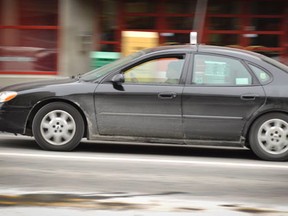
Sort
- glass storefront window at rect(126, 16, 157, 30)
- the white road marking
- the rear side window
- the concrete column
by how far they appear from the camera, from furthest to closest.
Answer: glass storefront window at rect(126, 16, 157, 30)
the concrete column
the rear side window
the white road marking

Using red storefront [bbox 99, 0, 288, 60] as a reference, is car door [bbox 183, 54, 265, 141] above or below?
below

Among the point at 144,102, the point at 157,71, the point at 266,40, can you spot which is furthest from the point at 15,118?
the point at 266,40

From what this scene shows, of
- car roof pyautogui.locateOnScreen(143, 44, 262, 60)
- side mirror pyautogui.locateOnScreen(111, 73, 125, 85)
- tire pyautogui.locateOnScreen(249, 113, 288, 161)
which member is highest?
car roof pyautogui.locateOnScreen(143, 44, 262, 60)

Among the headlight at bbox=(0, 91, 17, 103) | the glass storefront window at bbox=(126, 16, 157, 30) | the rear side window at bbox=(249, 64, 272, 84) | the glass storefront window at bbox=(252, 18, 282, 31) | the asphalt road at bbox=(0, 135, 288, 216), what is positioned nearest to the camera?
the asphalt road at bbox=(0, 135, 288, 216)

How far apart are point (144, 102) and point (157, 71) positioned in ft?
1.52

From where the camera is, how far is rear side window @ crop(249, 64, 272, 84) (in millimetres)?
7730

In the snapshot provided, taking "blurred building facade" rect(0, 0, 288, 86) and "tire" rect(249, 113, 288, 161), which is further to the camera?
"blurred building facade" rect(0, 0, 288, 86)

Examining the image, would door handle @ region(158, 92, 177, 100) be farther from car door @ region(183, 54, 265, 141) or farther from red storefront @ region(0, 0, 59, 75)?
red storefront @ region(0, 0, 59, 75)

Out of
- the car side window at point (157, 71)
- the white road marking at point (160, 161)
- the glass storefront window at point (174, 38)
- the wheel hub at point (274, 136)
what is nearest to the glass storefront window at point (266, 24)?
the glass storefront window at point (174, 38)

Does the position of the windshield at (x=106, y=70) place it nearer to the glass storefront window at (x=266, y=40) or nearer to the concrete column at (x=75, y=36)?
the concrete column at (x=75, y=36)

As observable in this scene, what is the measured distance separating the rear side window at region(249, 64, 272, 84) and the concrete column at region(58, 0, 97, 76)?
7214 mm

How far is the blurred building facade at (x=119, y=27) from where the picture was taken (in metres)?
14.4

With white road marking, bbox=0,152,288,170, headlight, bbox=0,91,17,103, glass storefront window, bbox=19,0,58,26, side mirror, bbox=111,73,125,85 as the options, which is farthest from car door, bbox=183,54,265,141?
glass storefront window, bbox=19,0,58,26

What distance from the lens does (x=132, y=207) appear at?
521 cm
